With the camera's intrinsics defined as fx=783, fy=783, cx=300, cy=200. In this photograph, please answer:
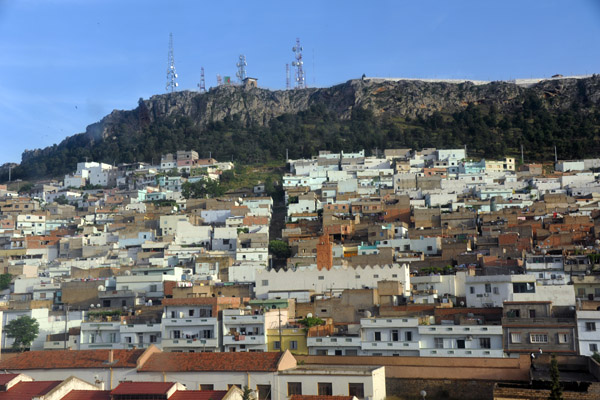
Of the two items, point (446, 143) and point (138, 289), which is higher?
point (446, 143)

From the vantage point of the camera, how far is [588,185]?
194 ft

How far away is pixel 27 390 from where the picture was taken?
62.6ft

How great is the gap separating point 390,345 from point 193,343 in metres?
7.50

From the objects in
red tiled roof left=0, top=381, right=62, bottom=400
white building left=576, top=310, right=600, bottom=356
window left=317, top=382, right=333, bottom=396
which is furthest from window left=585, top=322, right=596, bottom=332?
red tiled roof left=0, top=381, right=62, bottom=400

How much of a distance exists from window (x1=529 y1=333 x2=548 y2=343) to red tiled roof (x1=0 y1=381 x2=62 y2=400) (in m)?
15.4

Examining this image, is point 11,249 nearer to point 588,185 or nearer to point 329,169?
point 329,169

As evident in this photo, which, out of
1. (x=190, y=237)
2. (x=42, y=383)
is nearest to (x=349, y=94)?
(x=190, y=237)

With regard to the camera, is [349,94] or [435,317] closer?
[435,317]

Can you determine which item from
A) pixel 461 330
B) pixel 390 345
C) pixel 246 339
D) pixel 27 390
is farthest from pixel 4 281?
pixel 461 330

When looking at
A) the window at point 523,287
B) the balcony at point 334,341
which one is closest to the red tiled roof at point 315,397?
the balcony at point 334,341

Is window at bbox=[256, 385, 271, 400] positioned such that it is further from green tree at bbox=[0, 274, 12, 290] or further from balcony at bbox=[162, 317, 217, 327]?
green tree at bbox=[0, 274, 12, 290]

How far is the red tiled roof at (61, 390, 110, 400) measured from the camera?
19000 mm

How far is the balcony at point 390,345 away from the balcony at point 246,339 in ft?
12.6

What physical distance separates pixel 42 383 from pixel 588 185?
48826mm
